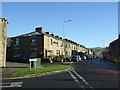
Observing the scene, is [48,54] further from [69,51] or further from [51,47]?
[69,51]

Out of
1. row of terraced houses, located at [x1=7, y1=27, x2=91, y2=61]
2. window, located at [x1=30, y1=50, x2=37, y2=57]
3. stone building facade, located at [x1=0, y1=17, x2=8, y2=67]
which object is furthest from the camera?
window, located at [x1=30, y1=50, x2=37, y2=57]

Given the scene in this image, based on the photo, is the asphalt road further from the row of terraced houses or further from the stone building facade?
the row of terraced houses

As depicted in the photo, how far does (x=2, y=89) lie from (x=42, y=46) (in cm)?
3723

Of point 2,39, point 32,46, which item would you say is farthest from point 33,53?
point 2,39

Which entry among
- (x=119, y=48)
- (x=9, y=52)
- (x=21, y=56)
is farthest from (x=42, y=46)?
(x=119, y=48)

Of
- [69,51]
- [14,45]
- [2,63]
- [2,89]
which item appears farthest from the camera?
[69,51]

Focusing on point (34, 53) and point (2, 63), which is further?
point (34, 53)

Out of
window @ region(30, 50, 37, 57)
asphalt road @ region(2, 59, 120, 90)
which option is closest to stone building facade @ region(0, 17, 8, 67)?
asphalt road @ region(2, 59, 120, 90)

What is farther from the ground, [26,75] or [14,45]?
[14,45]

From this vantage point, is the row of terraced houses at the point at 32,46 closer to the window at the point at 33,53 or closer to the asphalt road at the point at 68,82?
the window at the point at 33,53

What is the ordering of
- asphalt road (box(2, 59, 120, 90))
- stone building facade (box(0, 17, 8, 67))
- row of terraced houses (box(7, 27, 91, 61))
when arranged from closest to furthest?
asphalt road (box(2, 59, 120, 90)), stone building facade (box(0, 17, 8, 67)), row of terraced houses (box(7, 27, 91, 61))

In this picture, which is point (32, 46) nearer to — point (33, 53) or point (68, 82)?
point (33, 53)

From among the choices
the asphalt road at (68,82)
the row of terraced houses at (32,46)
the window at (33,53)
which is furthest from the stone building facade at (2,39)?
the window at (33,53)

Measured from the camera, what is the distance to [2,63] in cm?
2464
